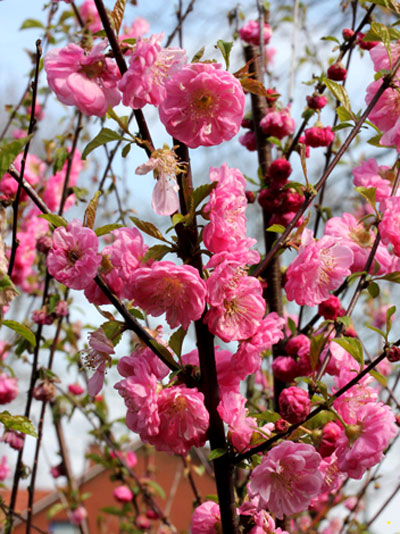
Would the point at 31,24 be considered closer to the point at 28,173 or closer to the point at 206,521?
the point at 28,173

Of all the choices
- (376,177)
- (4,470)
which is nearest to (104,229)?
(376,177)

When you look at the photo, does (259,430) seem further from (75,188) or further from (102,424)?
(102,424)

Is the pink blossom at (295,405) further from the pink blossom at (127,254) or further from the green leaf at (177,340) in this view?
Result: the pink blossom at (127,254)

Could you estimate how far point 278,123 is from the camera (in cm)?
165

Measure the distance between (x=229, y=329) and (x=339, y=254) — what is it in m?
0.33

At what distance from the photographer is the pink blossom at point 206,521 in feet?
3.44

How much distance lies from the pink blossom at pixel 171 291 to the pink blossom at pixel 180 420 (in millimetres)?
112

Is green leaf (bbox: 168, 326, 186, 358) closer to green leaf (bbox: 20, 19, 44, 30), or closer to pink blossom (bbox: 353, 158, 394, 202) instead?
pink blossom (bbox: 353, 158, 394, 202)

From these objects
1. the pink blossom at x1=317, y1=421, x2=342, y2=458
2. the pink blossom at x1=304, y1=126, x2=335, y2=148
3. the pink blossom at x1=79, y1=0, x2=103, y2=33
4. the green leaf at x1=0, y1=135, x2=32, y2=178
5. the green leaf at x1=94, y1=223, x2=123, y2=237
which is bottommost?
the pink blossom at x1=317, y1=421, x2=342, y2=458

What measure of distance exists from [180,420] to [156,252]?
28 centimetres

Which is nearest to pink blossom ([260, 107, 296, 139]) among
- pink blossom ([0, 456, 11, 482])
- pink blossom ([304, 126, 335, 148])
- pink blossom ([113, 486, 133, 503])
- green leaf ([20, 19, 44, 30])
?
pink blossom ([304, 126, 335, 148])

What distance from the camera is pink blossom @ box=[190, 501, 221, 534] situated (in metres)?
1.05

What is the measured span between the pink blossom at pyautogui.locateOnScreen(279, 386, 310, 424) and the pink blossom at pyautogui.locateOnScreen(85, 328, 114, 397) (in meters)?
0.31

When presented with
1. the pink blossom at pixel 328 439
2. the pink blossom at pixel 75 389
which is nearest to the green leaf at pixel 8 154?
the pink blossom at pixel 328 439
